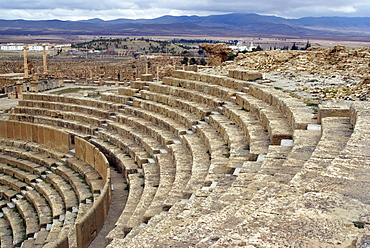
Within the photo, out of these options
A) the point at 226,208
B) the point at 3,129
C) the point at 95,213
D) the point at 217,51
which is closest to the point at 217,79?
the point at 95,213

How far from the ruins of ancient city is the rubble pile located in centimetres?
7

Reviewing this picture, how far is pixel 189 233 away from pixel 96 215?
15.1 feet

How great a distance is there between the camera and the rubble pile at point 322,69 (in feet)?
37.8

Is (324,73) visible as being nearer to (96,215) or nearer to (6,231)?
(96,215)

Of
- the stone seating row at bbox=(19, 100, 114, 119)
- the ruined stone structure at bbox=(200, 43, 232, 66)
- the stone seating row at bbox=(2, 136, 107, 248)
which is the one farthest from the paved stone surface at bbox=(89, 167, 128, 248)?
the ruined stone structure at bbox=(200, 43, 232, 66)

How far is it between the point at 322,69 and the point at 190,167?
27.3 feet

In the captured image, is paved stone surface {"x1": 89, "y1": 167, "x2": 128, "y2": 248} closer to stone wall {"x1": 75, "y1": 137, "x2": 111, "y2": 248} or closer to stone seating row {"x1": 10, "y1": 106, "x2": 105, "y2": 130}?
stone wall {"x1": 75, "y1": 137, "x2": 111, "y2": 248}

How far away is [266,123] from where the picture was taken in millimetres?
9680

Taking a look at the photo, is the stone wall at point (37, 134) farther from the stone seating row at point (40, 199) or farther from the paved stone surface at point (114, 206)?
the paved stone surface at point (114, 206)

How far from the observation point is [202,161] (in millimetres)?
9414

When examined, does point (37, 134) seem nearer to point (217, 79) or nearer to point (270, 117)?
point (217, 79)

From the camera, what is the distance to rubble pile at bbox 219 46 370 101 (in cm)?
1152

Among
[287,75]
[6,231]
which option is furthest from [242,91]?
[6,231]

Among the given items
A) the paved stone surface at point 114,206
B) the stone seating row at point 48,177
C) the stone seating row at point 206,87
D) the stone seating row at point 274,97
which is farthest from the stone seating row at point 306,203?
the stone seating row at point 206,87
